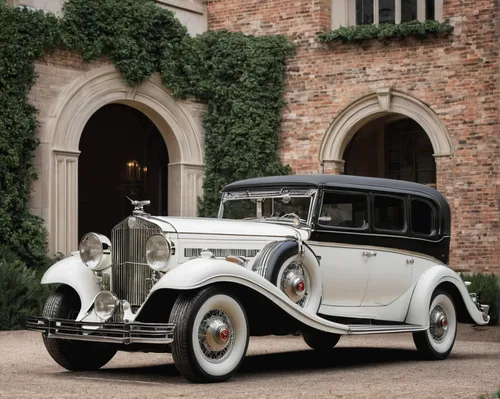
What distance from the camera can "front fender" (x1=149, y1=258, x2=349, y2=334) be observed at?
7.02 meters

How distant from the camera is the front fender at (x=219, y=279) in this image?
7023 mm

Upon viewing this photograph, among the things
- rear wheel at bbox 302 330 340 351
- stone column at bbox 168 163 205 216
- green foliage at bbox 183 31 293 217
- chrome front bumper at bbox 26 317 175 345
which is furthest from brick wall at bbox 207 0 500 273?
chrome front bumper at bbox 26 317 175 345

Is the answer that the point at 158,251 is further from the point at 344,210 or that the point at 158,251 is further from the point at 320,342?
the point at 320,342

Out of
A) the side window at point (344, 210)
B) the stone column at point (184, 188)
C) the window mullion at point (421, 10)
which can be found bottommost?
the side window at point (344, 210)

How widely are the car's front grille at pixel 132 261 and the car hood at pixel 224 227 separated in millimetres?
133

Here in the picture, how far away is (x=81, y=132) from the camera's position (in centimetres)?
1567

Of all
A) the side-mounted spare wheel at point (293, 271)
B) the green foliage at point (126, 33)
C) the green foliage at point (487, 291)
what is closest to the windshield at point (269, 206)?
the side-mounted spare wheel at point (293, 271)

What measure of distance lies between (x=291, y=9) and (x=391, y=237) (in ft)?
27.2

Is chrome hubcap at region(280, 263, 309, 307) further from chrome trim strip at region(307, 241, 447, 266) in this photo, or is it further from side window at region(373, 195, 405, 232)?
side window at region(373, 195, 405, 232)

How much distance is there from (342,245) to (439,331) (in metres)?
1.50

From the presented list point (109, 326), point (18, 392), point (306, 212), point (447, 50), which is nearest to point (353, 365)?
point (306, 212)

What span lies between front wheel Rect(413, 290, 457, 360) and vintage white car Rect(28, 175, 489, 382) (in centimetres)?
1

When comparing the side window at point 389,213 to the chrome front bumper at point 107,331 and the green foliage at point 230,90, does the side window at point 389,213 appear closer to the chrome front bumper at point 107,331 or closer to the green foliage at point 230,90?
the chrome front bumper at point 107,331

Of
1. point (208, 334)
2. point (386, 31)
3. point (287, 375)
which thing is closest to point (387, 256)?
point (287, 375)
